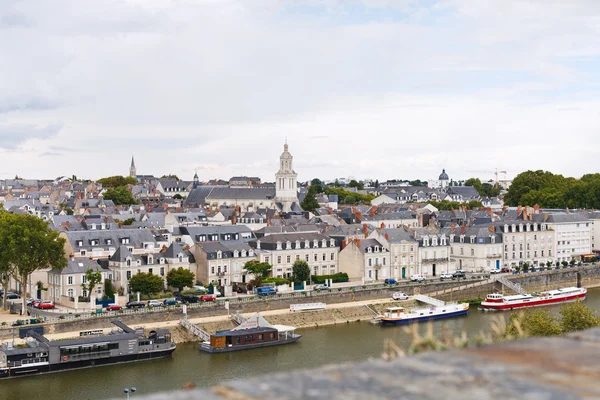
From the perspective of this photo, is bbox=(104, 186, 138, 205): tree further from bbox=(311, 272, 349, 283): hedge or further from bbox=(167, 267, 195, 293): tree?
bbox=(167, 267, 195, 293): tree

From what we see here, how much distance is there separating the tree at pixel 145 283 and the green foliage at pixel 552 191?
194ft

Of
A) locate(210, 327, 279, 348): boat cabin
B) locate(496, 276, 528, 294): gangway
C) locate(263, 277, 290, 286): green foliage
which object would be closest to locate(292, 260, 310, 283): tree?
locate(263, 277, 290, 286): green foliage

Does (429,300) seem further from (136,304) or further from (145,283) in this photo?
(136,304)

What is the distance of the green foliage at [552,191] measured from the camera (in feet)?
297

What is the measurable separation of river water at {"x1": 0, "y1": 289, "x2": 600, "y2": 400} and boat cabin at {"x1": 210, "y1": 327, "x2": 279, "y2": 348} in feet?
2.11

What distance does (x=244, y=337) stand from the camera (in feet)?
121

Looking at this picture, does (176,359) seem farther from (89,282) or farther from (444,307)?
(444,307)

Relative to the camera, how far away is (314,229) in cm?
6047

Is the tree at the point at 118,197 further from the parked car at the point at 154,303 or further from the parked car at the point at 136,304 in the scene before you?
the parked car at the point at 136,304

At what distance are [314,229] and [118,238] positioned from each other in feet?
52.4

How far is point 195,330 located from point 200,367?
6043 mm

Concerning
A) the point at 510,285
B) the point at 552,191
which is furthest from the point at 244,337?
the point at 552,191

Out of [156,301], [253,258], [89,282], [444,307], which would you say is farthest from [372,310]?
[89,282]

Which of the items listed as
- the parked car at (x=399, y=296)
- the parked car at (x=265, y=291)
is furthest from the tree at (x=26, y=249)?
the parked car at (x=399, y=296)
